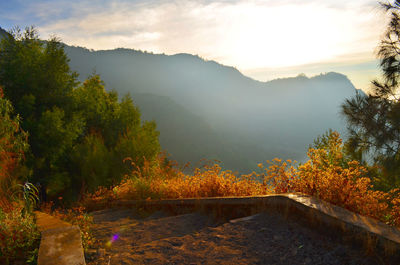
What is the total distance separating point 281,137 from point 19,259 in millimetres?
189209

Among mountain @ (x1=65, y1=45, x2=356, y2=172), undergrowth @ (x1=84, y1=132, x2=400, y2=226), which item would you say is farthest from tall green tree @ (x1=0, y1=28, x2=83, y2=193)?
mountain @ (x1=65, y1=45, x2=356, y2=172)

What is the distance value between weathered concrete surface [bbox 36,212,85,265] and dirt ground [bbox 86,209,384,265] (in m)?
0.21

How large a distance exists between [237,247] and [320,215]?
0.97 m

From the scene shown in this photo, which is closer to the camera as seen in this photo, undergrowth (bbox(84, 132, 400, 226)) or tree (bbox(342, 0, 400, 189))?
undergrowth (bbox(84, 132, 400, 226))

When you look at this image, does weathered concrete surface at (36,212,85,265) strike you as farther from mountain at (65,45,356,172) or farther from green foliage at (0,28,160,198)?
mountain at (65,45,356,172)

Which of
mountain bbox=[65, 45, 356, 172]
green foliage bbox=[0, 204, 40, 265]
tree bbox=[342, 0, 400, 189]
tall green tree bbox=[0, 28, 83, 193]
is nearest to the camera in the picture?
green foliage bbox=[0, 204, 40, 265]

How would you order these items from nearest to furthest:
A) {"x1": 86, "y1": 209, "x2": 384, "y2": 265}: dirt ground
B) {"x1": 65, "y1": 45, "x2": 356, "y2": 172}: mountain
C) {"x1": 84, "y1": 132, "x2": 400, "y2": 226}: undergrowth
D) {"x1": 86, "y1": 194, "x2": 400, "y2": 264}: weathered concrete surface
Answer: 1. {"x1": 86, "y1": 194, "x2": 400, "y2": 264}: weathered concrete surface
2. {"x1": 86, "y1": 209, "x2": 384, "y2": 265}: dirt ground
3. {"x1": 84, "y1": 132, "x2": 400, "y2": 226}: undergrowth
4. {"x1": 65, "y1": 45, "x2": 356, "y2": 172}: mountain

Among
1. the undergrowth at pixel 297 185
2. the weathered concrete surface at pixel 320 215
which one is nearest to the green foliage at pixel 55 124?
the undergrowth at pixel 297 185

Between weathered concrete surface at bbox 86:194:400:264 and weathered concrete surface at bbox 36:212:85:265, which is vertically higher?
weathered concrete surface at bbox 86:194:400:264

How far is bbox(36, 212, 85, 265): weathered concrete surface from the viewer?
274 centimetres

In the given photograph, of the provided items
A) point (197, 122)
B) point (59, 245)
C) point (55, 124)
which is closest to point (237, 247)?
point (59, 245)

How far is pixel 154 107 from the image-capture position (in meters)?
135

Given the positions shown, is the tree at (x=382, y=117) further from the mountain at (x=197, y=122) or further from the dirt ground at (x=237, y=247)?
the mountain at (x=197, y=122)

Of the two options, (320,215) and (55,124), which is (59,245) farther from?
(55,124)
